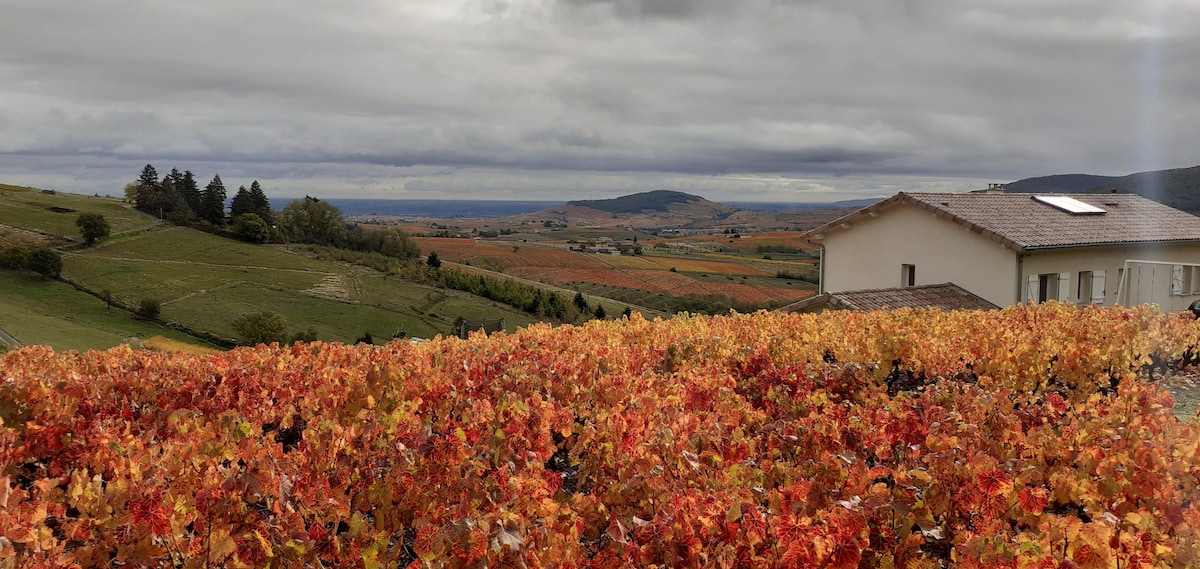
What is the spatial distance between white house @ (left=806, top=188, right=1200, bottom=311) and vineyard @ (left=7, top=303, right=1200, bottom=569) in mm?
18051

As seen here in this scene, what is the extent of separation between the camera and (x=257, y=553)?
10.7 ft

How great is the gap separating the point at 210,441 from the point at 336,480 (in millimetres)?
1339

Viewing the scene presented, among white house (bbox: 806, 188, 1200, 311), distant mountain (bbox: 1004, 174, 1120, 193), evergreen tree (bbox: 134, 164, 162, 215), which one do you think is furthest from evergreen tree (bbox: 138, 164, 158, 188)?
distant mountain (bbox: 1004, 174, 1120, 193)

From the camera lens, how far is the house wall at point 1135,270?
25328 millimetres

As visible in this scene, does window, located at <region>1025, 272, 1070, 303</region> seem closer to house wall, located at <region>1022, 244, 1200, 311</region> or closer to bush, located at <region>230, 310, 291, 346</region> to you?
house wall, located at <region>1022, 244, 1200, 311</region>

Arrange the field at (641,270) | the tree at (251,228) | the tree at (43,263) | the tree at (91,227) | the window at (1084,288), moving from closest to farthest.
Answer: the window at (1084,288) < the tree at (43,263) < the field at (641,270) < the tree at (91,227) < the tree at (251,228)

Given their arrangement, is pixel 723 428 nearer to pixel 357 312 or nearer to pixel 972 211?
pixel 972 211

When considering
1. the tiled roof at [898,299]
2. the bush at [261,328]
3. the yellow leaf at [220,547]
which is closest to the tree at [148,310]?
the bush at [261,328]

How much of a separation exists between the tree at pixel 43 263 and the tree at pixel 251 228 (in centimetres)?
2732

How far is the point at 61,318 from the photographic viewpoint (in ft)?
236

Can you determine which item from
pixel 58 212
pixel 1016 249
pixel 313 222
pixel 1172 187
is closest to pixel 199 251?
pixel 313 222

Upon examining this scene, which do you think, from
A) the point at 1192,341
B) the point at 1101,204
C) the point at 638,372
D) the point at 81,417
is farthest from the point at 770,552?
the point at 1101,204

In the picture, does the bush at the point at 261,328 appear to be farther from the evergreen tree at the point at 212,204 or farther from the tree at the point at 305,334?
the evergreen tree at the point at 212,204

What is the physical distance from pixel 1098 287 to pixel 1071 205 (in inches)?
174
